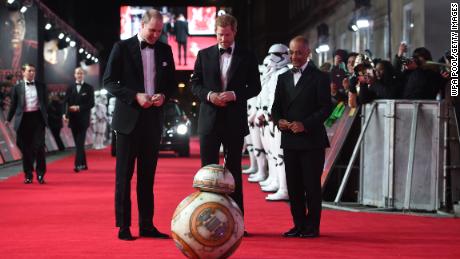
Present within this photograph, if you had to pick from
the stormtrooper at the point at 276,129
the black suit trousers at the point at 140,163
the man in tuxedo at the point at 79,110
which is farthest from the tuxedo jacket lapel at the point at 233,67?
the man in tuxedo at the point at 79,110

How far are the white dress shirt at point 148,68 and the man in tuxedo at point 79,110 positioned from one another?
11.3 m

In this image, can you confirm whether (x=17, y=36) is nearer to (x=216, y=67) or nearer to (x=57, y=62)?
(x=57, y=62)


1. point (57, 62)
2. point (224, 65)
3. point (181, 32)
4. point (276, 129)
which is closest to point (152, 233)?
point (224, 65)

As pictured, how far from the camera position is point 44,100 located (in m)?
16.1

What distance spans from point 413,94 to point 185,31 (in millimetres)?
37258

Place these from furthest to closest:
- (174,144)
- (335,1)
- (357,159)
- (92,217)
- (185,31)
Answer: (185,31) < (335,1) < (174,144) < (357,159) < (92,217)

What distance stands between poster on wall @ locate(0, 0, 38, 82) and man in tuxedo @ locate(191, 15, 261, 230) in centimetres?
1718

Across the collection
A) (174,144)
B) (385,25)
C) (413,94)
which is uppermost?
(385,25)

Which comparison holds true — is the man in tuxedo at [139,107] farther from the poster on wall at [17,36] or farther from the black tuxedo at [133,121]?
the poster on wall at [17,36]

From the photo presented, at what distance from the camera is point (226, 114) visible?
8727 mm

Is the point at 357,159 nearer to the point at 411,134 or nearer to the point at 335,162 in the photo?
the point at 335,162

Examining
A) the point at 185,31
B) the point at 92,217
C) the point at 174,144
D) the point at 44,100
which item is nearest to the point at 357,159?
the point at 92,217

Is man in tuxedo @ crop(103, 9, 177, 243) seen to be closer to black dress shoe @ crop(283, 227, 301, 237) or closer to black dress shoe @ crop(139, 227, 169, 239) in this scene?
black dress shoe @ crop(139, 227, 169, 239)

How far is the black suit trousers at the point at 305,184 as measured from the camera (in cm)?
896
